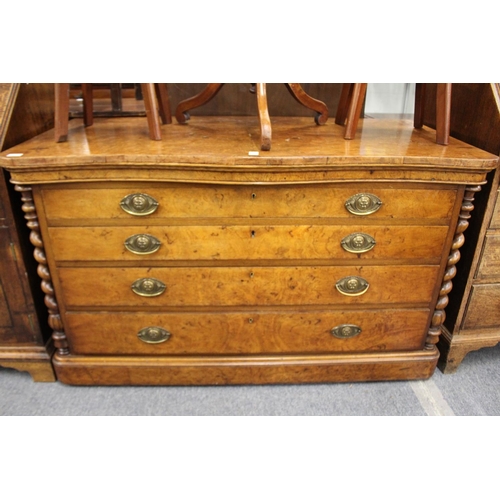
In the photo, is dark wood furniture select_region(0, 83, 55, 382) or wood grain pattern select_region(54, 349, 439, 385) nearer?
dark wood furniture select_region(0, 83, 55, 382)

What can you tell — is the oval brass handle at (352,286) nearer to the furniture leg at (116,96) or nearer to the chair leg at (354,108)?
the chair leg at (354,108)

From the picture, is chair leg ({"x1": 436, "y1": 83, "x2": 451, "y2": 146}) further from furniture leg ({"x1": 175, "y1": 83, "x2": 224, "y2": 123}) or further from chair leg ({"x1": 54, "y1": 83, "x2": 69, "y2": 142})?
chair leg ({"x1": 54, "y1": 83, "x2": 69, "y2": 142})

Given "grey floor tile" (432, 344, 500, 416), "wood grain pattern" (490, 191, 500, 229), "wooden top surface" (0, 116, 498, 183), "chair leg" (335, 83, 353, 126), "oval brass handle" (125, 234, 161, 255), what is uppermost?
"chair leg" (335, 83, 353, 126)

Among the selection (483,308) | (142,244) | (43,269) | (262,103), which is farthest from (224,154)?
(483,308)

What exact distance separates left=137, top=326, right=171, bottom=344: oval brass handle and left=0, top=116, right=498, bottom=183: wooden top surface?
0.61 m

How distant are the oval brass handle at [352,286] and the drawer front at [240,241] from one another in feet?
0.30

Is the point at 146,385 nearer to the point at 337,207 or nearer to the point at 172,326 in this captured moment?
the point at 172,326

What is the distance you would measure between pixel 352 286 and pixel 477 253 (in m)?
0.52

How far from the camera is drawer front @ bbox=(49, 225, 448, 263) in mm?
1345

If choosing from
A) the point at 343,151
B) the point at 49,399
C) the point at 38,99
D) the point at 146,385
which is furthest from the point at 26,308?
the point at 343,151

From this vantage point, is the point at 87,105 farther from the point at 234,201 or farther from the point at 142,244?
the point at 234,201

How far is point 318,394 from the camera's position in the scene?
161cm

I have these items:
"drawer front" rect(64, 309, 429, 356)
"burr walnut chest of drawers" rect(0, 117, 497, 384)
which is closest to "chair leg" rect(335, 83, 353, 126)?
"burr walnut chest of drawers" rect(0, 117, 497, 384)

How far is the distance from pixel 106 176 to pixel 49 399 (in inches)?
38.2
